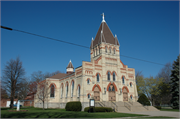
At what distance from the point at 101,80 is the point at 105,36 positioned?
39.1 ft

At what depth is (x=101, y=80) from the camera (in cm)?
3812

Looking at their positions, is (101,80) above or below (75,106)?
above

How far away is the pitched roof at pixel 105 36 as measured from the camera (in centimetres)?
4159

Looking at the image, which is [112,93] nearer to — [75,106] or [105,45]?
[75,106]

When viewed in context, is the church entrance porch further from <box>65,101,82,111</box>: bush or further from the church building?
<box>65,101,82,111</box>: bush

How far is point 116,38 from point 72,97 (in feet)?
63.2

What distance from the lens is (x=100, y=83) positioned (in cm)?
3781

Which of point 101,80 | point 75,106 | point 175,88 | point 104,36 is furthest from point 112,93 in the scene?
point 175,88

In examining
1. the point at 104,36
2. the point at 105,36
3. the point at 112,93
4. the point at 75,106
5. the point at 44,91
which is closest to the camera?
the point at 75,106

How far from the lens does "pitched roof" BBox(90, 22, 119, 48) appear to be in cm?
4159

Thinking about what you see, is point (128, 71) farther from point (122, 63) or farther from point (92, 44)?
point (92, 44)

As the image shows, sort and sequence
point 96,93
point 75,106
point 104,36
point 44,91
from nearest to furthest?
point 75,106 < point 96,93 < point 44,91 < point 104,36

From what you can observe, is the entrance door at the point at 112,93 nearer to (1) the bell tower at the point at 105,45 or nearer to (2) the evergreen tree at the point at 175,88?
(1) the bell tower at the point at 105,45

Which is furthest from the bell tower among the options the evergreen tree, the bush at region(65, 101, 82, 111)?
the evergreen tree
